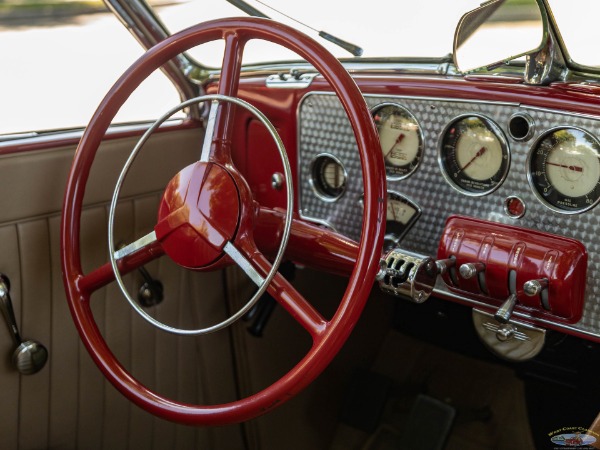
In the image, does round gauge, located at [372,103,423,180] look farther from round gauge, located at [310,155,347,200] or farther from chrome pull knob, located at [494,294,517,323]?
chrome pull knob, located at [494,294,517,323]

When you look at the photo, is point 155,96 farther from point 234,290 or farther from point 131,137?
point 234,290

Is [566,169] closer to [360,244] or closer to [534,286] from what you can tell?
[534,286]

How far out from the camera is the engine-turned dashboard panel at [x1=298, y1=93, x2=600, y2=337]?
130cm

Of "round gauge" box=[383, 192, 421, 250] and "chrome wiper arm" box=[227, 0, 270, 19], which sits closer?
"round gauge" box=[383, 192, 421, 250]

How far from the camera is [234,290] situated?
1.97m

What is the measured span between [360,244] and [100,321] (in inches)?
32.4

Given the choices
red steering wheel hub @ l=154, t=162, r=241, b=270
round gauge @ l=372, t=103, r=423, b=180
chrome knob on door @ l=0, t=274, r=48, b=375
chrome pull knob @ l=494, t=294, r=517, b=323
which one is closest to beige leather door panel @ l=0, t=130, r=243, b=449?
chrome knob on door @ l=0, t=274, r=48, b=375

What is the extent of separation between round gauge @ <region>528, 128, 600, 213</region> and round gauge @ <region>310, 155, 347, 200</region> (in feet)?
1.49

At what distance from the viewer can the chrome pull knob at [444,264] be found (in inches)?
53.7

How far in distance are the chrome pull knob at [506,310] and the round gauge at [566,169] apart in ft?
→ 0.61

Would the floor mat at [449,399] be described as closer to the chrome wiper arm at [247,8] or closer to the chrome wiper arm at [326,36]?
the chrome wiper arm at [326,36]

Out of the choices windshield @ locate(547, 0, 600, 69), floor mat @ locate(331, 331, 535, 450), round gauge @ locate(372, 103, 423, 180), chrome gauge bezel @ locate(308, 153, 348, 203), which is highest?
windshield @ locate(547, 0, 600, 69)

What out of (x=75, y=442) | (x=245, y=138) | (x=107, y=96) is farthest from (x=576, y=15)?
(x=75, y=442)

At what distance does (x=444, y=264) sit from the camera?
4.54 feet
